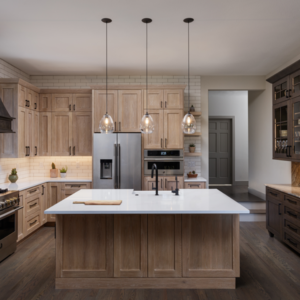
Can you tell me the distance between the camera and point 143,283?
2865mm

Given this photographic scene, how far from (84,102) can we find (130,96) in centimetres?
94

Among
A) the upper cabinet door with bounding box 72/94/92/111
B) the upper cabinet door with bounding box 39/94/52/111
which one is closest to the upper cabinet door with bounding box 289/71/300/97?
the upper cabinet door with bounding box 72/94/92/111

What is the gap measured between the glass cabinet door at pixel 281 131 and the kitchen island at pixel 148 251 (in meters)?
1.96

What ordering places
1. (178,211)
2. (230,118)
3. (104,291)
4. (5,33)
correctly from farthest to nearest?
(230,118) → (5,33) → (104,291) → (178,211)

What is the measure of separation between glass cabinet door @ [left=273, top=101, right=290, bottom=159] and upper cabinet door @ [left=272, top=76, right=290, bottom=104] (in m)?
0.09

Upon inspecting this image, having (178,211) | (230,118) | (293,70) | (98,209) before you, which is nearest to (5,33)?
(98,209)

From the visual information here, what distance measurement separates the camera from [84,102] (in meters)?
5.33

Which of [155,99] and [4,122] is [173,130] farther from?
[4,122]

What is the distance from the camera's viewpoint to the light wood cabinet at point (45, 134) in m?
5.33

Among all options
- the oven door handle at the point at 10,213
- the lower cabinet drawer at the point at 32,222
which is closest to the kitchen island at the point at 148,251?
the oven door handle at the point at 10,213

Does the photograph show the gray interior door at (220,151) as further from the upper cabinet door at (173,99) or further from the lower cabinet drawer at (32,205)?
the lower cabinet drawer at (32,205)

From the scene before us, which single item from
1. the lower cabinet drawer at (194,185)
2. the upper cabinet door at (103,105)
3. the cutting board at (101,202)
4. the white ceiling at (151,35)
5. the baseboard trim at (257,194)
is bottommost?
the baseboard trim at (257,194)

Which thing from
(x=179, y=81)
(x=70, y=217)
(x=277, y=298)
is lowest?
(x=277, y=298)

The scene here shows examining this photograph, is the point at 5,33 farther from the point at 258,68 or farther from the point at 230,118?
the point at 230,118
